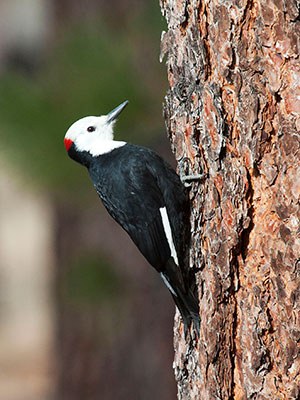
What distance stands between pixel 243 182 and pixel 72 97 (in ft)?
3.60

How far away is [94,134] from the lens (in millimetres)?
2830

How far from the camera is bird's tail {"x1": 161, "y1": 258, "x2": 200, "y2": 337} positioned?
233 cm

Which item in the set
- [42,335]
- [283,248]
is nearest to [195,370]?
[283,248]

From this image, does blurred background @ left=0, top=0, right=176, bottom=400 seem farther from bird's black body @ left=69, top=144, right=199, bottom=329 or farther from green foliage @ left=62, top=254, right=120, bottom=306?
bird's black body @ left=69, top=144, right=199, bottom=329

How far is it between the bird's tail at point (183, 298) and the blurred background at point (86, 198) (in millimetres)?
792

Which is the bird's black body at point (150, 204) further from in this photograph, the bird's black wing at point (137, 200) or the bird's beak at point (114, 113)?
the bird's beak at point (114, 113)

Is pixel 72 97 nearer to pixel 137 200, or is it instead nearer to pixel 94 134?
pixel 94 134

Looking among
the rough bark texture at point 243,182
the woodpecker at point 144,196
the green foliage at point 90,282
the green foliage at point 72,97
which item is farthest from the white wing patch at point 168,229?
the green foliage at point 90,282

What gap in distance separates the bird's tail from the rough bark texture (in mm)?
59

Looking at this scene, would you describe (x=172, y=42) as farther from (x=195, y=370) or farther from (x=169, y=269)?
(x=195, y=370)

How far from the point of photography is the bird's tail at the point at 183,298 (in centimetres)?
233

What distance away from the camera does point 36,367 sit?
26.0ft

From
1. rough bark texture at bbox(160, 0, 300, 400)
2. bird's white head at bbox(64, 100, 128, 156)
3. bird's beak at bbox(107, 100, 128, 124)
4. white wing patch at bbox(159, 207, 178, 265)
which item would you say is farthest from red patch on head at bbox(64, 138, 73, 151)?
rough bark texture at bbox(160, 0, 300, 400)

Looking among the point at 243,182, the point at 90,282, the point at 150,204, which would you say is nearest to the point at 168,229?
the point at 150,204
